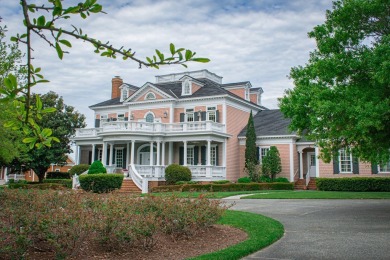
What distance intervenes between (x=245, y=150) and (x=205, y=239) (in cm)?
2555

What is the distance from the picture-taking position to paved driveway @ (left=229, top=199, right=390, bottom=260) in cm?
728

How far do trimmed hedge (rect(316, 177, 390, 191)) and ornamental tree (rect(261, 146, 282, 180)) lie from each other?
3.45 m

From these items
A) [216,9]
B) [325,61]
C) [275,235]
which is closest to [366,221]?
[275,235]

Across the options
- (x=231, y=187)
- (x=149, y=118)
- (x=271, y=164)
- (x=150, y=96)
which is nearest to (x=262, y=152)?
(x=271, y=164)

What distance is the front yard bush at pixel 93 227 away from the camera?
6.37 m

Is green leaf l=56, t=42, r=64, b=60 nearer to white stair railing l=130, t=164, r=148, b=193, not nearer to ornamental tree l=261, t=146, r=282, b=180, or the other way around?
white stair railing l=130, t=164, r=148, b=193

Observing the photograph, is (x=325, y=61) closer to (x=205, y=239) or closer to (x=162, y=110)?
(x=205, y=239)

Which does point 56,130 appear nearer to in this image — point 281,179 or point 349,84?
point 281,179

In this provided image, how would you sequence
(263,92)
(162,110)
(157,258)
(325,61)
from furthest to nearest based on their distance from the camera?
1. (263,92)
2. (162,110)
3. (325,61)
4. (157,258)

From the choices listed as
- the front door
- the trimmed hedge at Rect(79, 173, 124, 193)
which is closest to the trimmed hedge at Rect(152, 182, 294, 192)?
the trimmed hedge at Rect(79, 173, 124, 193)

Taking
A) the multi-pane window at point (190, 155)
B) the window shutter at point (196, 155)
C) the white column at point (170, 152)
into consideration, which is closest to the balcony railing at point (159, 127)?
the white column at point (170, 152)

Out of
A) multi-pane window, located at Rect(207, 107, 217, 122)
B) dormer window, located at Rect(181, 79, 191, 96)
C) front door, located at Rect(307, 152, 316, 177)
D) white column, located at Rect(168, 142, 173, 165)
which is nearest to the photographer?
front door, located at Rect(307, 152, 316, 177)

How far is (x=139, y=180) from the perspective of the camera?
97.7 feet

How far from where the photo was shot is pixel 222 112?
33969mm
